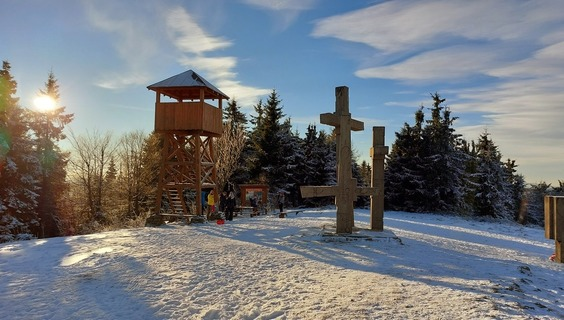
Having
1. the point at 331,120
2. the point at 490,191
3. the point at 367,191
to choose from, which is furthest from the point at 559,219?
the point at 490,191

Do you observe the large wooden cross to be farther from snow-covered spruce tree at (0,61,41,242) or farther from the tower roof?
snow-covered spruce tree at (0,61,41,242)

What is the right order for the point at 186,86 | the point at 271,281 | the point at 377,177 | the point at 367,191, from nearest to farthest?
the point at 271,281 < the point at 367,191 < the point at 377,177 < the point at 186,86

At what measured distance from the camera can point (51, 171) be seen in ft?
88.1

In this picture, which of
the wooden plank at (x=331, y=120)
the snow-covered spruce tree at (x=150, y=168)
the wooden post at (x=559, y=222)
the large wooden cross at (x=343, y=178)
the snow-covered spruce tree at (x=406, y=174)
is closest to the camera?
the wooden post at (x=559, y=222)

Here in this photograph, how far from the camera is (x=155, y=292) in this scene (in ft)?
19.7

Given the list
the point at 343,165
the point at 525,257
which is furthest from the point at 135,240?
the point at 525,257

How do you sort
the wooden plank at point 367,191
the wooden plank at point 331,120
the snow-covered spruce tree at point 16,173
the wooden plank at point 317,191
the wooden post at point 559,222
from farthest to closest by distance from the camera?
the snow-covered spruce tree at point 16,173 → the wooden plank at point 367,191 → the wooden plank at point 331,120 → the wooden plank at point 317,191 → the wooden post at point 559,222

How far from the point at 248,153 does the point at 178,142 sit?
18.9 meters

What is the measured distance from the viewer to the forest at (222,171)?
23734mm

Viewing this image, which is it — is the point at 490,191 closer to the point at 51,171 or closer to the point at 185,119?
the point at 185,119

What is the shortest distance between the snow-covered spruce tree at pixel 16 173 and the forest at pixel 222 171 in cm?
6

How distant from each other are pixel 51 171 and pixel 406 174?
90.9ft

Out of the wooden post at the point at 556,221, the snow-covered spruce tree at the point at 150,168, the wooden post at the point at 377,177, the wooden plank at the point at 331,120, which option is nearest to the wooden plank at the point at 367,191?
the wooden post at the point at 377,177

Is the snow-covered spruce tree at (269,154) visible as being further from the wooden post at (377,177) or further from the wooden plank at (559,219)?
the wooden plank at (559,219)
